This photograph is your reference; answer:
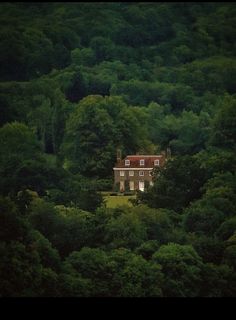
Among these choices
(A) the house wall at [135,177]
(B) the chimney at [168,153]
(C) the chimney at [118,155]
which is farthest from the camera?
(B) the chimney at [168,153]

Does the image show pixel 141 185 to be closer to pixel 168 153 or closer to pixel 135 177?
pixel 135 177

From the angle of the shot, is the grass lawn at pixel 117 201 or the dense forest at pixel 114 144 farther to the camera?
the grass lawn at pixel 117 201

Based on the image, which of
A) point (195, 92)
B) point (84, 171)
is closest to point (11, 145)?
point (84, 171)

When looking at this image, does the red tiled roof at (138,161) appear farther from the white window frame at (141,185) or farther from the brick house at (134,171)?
the white window frame at (141,185)

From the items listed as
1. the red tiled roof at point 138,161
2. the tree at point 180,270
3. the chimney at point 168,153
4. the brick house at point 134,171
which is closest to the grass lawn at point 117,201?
the brick house at point 134,171

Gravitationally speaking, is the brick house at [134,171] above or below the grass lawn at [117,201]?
above

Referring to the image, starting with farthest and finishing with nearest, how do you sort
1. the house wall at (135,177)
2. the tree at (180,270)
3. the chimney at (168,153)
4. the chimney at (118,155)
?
the chimney at (168,153) → the chimney at (118,155) → the house wall at (135,177) → the tree at (180,270)

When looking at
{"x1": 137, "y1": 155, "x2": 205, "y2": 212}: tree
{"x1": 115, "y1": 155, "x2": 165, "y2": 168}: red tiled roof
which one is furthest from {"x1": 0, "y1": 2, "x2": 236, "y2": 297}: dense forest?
{"x1": 115, "y1": 155, "x2": 165, "y2": 168}: red tiled roof

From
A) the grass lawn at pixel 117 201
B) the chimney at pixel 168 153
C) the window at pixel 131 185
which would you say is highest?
the chimney at pixel 168 153
